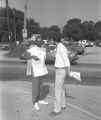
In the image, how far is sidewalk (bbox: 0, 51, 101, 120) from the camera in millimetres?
5324

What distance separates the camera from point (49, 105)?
20.1 ft

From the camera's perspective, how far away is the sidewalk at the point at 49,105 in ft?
17.5

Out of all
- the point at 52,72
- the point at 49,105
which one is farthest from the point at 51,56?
the point at 49,105

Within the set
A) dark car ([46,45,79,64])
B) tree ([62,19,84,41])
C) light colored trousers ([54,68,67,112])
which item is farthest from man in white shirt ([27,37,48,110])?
dark car ([46,45,79,64])

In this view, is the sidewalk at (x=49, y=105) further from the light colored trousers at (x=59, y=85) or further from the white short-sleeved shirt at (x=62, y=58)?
the white short-sleeved shirt at (x=62, y=58)

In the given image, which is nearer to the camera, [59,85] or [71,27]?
[59,85]

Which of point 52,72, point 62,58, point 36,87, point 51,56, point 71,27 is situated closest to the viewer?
point 62,58

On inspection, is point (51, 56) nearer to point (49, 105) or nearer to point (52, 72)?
point (52, 72)

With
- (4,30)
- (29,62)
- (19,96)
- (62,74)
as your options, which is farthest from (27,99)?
(4,30)

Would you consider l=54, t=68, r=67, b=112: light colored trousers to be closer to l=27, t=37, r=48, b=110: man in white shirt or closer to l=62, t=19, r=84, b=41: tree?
l=27, t=37, r=48, b=110: man in white shirt

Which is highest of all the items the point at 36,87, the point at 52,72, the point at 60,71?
the point at 60,71

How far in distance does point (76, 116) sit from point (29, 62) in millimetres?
1396

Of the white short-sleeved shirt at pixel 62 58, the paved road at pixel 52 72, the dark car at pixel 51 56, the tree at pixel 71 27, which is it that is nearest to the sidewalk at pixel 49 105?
the white short-sleeved shirt at pixel 62 58

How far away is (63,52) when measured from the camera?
5.44 metres
